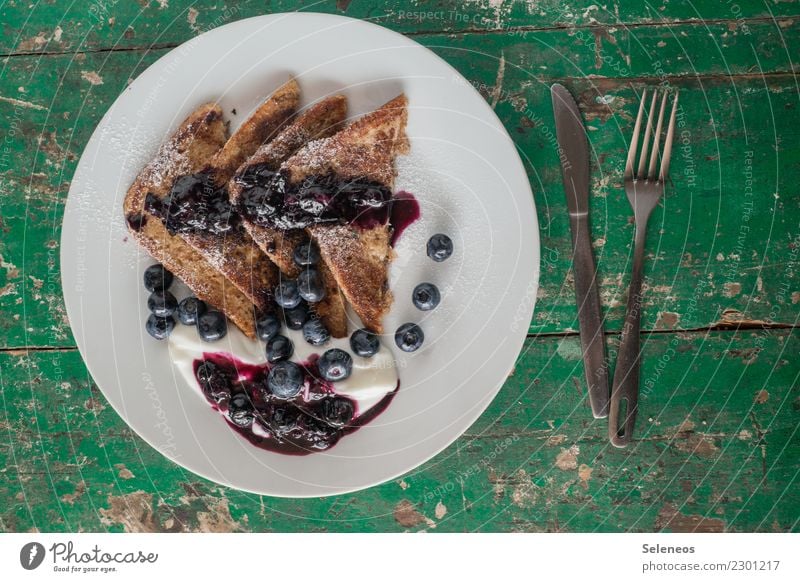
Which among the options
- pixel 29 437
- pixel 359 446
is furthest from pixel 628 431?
pixel 29 437

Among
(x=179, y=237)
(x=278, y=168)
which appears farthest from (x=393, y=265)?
(x=179, y=237)

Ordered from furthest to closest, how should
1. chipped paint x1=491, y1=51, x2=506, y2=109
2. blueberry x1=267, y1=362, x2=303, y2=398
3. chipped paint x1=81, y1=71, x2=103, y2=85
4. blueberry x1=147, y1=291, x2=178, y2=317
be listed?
chipped paint x1=81, y1=71, x2=103, y2=85 → chipped paint x1=491, y1=51, x2=506, y2=109 → blueberry x1=147, y1=291, x2=178, y2=317 → blueberry x1=267, y1=362, x2=303, y2=398

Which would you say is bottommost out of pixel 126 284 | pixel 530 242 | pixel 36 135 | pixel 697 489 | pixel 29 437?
pixel 697 489

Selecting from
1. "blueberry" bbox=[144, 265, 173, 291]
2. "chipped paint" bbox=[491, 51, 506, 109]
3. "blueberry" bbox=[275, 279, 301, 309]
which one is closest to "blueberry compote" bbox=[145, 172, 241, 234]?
"blueberry" bbox=[144, 265, 173, 291]

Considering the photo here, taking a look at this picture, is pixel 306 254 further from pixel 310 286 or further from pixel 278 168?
pixel 278 168

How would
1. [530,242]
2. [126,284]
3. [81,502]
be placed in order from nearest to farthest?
[530,242] → [126,284] → [81,502]

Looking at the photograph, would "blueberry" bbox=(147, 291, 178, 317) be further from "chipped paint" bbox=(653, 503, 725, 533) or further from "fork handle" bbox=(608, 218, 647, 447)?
"chipped paint" bbox=(653, 503, 725, 533)
